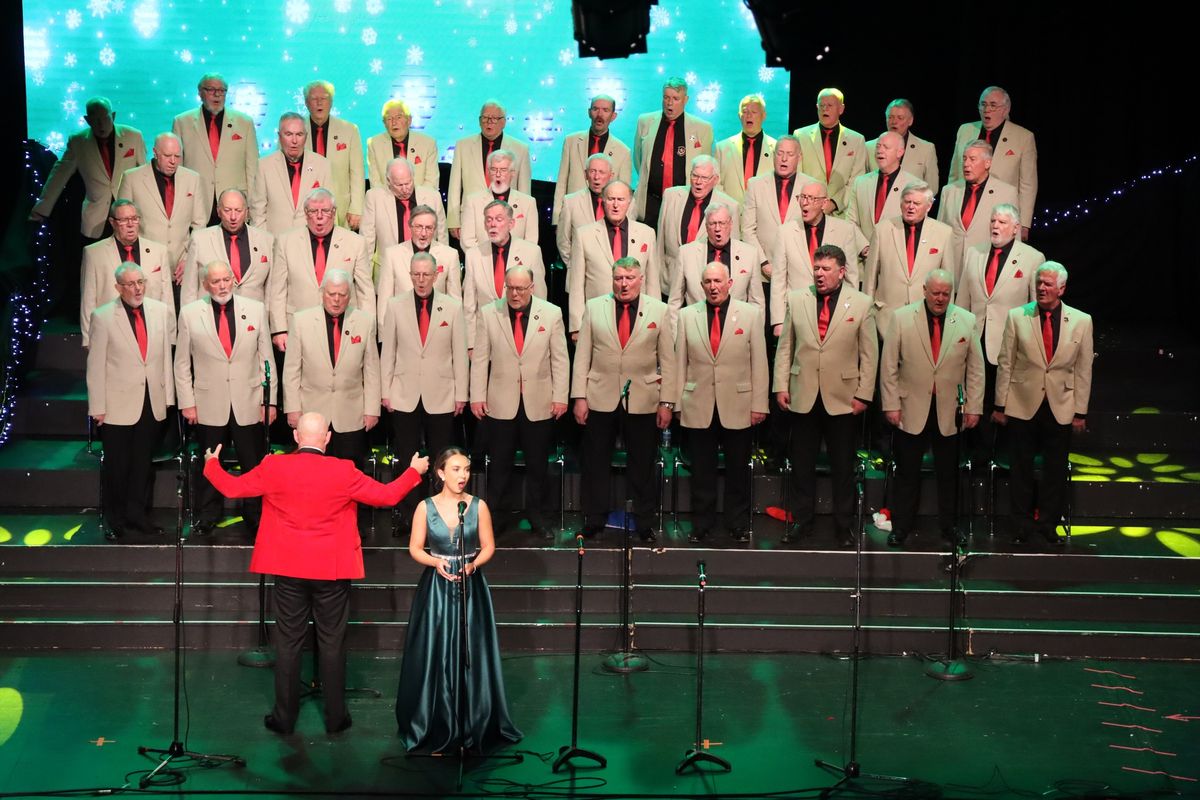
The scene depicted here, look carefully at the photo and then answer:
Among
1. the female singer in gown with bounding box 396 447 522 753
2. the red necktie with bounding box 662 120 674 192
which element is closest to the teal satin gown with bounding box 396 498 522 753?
the female singer in gown with bounding box 396 447 522 753

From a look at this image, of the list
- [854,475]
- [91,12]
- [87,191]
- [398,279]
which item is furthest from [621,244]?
[91,12]

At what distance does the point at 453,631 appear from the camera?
5836mm

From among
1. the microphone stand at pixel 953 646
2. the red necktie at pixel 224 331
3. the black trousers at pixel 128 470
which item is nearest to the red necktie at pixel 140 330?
the black trousers at pixel 128 470

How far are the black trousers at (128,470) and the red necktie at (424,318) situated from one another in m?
1.46

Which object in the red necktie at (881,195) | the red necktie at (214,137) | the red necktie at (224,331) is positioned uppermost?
the red necktie at (214,137)

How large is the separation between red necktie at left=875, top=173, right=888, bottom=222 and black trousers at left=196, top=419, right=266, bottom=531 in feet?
12.3

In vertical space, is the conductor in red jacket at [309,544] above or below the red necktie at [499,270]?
below

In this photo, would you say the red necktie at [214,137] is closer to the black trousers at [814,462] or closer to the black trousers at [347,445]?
the black trousers at [347,445]

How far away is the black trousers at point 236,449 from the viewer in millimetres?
7617

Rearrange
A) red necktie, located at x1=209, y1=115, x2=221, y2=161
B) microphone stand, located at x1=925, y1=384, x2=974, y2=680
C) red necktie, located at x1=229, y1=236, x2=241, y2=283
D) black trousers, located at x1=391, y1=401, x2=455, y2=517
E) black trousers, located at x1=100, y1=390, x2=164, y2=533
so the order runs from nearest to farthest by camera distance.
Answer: microphone stand, located at x1=925, y1=384, x2=974, y2=680 < black trousers, located at x1=100, y1=390, x2=164, y2=533 < black trousers, located at x1=391, y1=401, x2=455, y2=517 < red necktie, located at x1=229, y1=236, x2=241, y2=283 < red necktie, located at x1=209, y1=115, x2=221, y2=161

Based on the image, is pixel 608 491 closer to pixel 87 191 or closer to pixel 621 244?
pixel 621 244

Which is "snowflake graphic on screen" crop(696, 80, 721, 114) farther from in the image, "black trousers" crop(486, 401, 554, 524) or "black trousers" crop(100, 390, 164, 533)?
"black trousers" crop(100, 390, 164, 533)

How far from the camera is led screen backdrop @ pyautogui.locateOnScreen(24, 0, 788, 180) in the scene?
32.2 feet

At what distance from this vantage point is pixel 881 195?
8547 millimetres
